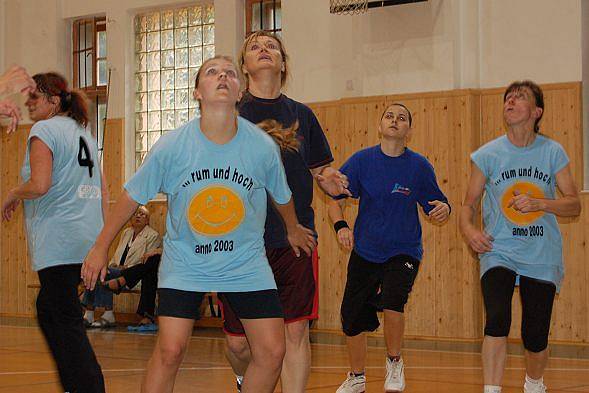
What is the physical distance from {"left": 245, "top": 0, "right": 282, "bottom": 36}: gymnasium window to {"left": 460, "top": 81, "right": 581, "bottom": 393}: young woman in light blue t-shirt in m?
7.18

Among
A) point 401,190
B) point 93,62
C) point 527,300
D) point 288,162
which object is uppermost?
point 93,62

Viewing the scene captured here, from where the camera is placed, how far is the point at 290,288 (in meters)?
5.25

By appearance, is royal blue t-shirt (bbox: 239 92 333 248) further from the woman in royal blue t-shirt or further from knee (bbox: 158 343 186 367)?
the woman in royal blue t-shirt

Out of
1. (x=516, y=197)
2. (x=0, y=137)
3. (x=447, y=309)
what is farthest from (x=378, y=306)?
(x=0, y=137)

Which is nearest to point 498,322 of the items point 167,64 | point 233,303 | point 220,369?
point 233,303

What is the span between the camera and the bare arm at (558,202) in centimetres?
568

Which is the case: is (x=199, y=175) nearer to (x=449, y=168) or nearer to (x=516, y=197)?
(x=516, y=197)

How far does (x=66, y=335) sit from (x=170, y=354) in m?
1.13

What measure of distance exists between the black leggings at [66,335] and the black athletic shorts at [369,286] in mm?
2302

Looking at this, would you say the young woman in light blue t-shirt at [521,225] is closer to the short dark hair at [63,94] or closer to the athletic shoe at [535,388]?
the athletic shoe at [535,388]

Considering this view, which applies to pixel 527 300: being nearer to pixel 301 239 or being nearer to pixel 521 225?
pixel 521 225

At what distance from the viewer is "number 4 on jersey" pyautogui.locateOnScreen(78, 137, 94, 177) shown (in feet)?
17.9

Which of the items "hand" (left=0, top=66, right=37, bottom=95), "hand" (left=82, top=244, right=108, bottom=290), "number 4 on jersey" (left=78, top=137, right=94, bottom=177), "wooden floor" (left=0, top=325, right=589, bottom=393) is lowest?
"wooden floor" (left=0, top=325, right=589, bottom=393)

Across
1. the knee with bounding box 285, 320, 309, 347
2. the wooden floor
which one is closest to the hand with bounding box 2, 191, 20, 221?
the knee with bounding box 285, 320, 309, 347
